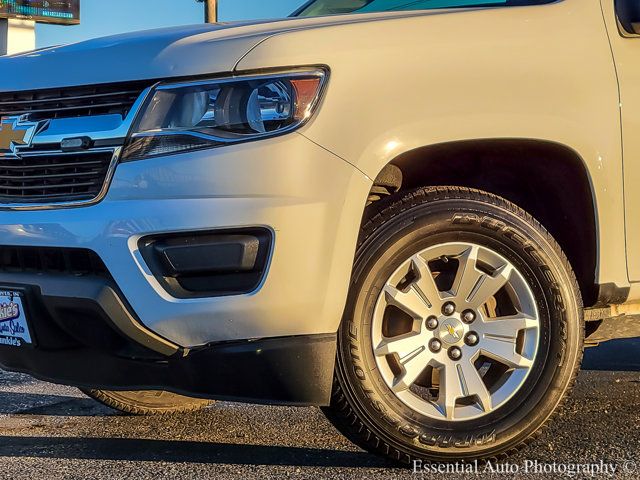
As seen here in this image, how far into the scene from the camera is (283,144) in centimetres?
254

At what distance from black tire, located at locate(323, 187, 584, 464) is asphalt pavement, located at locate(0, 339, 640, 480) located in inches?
5.4

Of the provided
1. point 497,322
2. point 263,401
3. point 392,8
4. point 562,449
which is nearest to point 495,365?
point 497,322

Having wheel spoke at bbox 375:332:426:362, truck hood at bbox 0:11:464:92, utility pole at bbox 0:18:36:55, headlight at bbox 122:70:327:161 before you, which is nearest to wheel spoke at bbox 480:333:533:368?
wheel spoke at bbox 375:332:426:362

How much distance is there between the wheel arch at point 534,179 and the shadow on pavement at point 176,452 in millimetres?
1004

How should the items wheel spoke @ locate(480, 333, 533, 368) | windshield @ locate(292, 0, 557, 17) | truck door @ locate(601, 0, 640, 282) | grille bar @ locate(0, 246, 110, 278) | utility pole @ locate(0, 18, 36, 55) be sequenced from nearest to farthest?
grille bar @ locate(0, 246, 110, 278) → wheel spoke @ locate(480, 333, 533, 368) → truck door @ locate(601, 0, 640, 282) → windshield @ locate(292, 0, 557, 17) → utility pole @ locate(0, 18, 36, 55)

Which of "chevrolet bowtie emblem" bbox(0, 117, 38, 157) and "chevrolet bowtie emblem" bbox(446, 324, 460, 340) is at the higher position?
"chevrolet bowtie emblem" bbox(0, 117, 38, 157)

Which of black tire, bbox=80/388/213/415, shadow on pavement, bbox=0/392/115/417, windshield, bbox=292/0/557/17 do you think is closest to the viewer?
windshield, bbox=292/0/557/17

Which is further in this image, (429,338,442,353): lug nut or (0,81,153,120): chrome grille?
(429,338,442,353): lug nut

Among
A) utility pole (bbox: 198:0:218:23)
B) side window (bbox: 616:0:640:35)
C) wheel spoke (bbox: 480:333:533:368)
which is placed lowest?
wheel spoke (bbox: 480:333:533:368)

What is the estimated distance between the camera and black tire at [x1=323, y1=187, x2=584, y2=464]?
9.02 feet

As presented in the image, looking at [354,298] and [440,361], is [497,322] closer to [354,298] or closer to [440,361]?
[440,361]

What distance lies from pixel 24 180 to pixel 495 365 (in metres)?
1.74

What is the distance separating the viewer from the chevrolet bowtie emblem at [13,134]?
9.17ft

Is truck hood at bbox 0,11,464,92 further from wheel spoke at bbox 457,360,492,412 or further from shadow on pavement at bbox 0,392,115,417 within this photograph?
shadow on pavement at bbox 0,392,115,417
